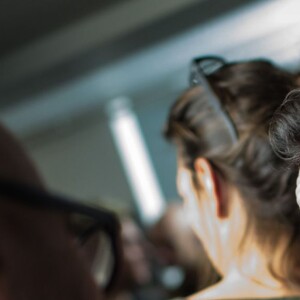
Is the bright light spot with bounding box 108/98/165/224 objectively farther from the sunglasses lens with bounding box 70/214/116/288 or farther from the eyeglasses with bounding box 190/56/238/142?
the eyeglasses with bounding box 190/56/238/142

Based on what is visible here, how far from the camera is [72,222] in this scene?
0.82 m

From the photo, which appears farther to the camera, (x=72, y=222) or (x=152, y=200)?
(x=152, y=200)

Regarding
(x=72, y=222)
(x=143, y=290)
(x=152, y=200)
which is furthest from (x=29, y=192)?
(x=152, y=200)

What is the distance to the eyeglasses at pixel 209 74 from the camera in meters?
0.71

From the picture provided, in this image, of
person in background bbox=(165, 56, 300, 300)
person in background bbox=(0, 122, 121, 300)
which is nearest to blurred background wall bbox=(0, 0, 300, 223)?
person in background bbox=(165, 56, 300, 300)

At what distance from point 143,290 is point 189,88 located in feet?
4.73

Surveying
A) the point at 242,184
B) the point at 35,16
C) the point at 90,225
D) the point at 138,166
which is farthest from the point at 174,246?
the point at 138,166

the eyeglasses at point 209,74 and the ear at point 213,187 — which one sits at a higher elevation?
the eyeglasses at point 209,74

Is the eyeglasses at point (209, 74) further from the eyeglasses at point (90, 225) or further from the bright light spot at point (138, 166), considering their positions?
the bright light spot at point (138, 166)

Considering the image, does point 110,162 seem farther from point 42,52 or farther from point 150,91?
point 42,52

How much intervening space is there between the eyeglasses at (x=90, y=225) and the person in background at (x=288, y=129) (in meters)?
0.30

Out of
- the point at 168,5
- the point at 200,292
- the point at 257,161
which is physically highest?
the point at 168,5

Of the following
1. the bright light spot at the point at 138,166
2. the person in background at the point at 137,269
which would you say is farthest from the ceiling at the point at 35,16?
the bright light spot at the point at 138,166

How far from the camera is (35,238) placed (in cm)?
77
